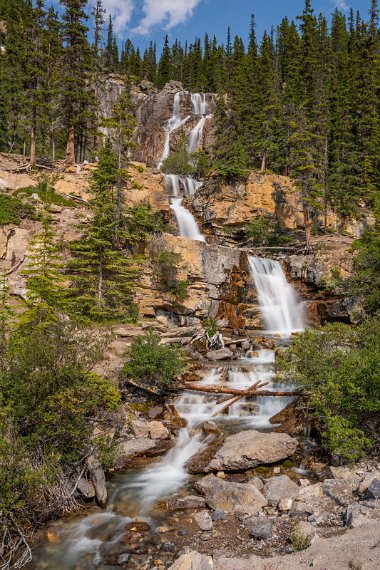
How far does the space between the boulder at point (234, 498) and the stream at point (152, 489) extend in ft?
3.38

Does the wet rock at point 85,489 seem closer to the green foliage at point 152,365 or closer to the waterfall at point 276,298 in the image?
the green foliage at point 152,365

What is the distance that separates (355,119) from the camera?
41.8m

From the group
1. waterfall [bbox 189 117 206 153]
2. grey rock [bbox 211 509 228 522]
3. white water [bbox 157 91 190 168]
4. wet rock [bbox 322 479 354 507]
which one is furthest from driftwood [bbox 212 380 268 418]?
white water [bbox 157 91 190 168]

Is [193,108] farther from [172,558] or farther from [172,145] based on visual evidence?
[172,558]

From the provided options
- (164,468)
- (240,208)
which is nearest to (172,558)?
(164,468)

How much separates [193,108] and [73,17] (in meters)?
31.3

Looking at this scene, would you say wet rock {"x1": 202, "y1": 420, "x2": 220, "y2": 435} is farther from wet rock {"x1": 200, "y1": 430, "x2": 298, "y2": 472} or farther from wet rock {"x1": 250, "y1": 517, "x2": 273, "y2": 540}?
wet rock {"x1": 250, "y1": 517, "x2": 273, "y2": 540}

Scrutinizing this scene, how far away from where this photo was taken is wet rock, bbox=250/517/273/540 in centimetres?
776

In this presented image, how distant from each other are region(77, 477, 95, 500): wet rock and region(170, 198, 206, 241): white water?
23.1 metres

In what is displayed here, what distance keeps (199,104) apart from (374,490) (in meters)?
59.7

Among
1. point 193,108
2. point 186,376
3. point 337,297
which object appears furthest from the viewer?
point 193,108

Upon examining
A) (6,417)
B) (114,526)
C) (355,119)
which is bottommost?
(114,526)

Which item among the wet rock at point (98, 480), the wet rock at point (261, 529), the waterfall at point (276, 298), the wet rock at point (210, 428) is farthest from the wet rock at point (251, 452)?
the waterfall at point (276, 298)

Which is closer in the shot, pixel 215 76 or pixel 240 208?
pixel 240 208
